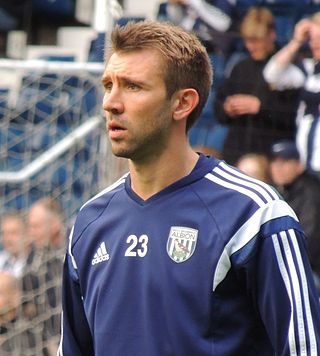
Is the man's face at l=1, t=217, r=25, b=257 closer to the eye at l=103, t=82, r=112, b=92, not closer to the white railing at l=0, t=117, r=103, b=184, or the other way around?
the white railing at l=0, t=117, r=103, b=184

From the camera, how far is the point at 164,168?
2.68m

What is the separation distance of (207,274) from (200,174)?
11.1 inches

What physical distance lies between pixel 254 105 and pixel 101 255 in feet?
11.4

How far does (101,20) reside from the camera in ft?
17.9

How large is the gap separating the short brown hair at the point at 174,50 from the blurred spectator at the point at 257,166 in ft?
10.1

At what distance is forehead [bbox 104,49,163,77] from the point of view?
2.60m

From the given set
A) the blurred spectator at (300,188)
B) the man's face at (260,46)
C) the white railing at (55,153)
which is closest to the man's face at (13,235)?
the white railing at (55,153)

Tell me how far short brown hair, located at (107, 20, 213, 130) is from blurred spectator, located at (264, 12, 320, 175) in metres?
3.13

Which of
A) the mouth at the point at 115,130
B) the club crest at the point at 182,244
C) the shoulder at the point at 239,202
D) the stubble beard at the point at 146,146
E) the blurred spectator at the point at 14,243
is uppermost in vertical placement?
the mouth at the point at 115,130

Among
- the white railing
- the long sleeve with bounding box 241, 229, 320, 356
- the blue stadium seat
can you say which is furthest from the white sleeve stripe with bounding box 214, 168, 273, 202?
the blue stadium seat

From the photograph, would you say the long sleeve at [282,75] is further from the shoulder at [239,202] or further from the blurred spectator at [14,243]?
the shoulder at [239,202]

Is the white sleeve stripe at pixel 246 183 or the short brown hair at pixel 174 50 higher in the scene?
the short brown hair at pixel 174 50

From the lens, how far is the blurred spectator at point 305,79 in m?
5.79

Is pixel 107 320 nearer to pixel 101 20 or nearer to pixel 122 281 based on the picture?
pixel 122 281
